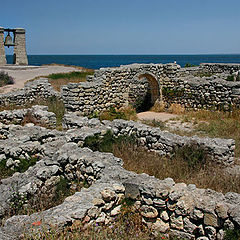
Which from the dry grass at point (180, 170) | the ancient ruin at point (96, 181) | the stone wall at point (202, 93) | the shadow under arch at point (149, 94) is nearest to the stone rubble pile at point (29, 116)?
the ancient ruin at point (96, 181)

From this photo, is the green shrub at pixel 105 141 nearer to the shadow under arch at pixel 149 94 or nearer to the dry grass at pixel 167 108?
the dry grass at pixel 167 108

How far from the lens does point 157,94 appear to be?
17812mm

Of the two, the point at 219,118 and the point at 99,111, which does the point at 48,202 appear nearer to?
the point at 99,111

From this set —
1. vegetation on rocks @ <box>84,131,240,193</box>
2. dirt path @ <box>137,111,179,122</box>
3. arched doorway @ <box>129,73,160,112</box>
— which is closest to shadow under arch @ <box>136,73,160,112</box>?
arched doorway @ <box>129,73,160,112</box>

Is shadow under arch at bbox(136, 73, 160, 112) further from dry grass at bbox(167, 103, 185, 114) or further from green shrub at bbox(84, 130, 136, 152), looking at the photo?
green shrub at bbox(84, 130, 136, 152)

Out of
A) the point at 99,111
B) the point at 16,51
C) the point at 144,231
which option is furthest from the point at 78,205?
the point at 16,51

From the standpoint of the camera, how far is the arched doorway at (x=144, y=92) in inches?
680

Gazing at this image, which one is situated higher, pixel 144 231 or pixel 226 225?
pixel 226 225

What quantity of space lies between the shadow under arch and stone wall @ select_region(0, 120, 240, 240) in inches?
454

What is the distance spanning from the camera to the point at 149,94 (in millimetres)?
18406

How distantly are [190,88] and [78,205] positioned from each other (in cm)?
1287

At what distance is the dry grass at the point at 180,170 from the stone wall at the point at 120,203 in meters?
0.87

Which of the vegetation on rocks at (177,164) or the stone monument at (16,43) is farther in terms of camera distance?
the stone monument at (16,43)

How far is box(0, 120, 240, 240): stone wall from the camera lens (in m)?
4.27
